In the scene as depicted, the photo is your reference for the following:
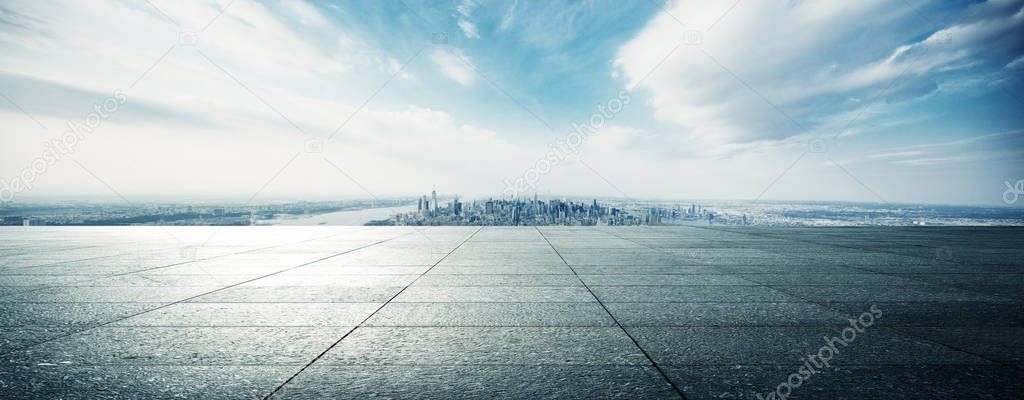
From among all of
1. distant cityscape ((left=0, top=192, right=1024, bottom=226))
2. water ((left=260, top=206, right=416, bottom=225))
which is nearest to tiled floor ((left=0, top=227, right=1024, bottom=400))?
water ((left=260, top=206, right=416, bottom=225))

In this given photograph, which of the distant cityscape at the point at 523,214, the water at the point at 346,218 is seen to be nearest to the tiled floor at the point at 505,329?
the water at the point at 346,218

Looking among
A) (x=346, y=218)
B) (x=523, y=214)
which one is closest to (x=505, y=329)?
(x=346, y=218)

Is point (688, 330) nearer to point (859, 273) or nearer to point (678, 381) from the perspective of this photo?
point (678, 381)

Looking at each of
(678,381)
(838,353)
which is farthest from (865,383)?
(678,381)

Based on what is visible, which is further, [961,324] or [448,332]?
[961,324]

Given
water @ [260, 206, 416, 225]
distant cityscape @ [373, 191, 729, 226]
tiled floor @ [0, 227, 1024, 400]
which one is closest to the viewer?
tiled floor @ [0, 227, 1024, 400]

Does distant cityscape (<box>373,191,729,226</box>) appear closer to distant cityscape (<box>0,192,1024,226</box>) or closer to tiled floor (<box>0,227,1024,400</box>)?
distant cityscape (<box>0,192,1024,226</box>)

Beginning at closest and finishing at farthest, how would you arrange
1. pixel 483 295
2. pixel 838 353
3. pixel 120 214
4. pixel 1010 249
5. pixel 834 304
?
pixel 838 353
pixel 834 304
pixel 483 295
pixel 1010 249
pixel 120 214
